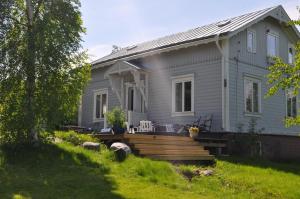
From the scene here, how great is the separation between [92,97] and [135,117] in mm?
5216

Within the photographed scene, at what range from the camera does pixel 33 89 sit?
1172cm

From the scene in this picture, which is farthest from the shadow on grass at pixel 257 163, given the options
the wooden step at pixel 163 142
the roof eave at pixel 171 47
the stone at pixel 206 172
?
the roof eave at pixel 171 47

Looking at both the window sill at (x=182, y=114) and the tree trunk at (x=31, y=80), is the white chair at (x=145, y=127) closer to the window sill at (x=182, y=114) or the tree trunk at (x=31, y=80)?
the window sill at (x=182, y=114)

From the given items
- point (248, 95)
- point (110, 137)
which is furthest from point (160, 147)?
point (248, 95)

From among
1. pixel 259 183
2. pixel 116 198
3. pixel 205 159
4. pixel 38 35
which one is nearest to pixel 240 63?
pixel 205 159

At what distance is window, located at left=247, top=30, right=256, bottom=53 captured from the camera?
746 inches

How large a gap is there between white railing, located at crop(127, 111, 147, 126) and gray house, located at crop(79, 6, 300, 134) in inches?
1.7

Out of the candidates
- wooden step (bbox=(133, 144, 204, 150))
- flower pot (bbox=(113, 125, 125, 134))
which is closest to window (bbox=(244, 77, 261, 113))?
wooden step (bbox=(133, 144, 204, 150))

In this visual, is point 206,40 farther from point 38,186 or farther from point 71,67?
point 38,186

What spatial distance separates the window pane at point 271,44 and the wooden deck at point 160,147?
8591 millimetres

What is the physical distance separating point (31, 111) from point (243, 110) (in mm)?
9653

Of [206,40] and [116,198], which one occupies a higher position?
[206,40]

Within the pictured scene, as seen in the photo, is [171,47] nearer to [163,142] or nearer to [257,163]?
[163,142]

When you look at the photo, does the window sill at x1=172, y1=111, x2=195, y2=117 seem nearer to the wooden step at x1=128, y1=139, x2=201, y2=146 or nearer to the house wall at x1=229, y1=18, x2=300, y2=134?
the house wall at x1=229, y1=18, x2=300, y2=134
